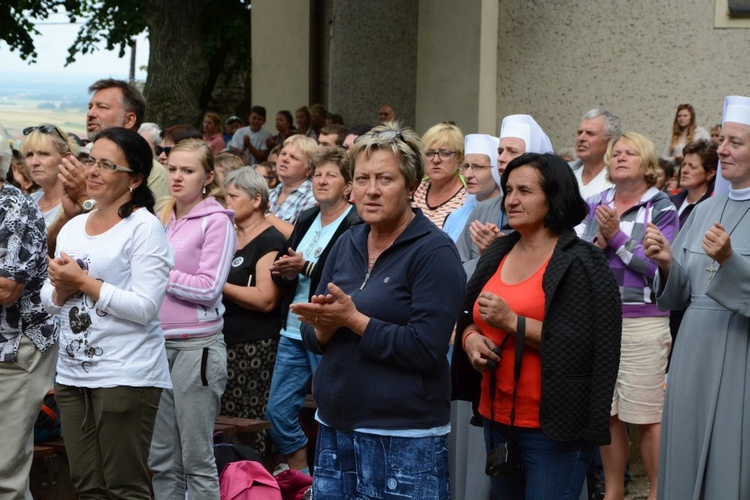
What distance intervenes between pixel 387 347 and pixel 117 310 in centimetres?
140

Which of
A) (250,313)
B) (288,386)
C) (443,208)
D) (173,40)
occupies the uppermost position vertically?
(173,40)

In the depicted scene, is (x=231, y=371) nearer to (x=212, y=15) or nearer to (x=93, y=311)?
(x=93, y=311)

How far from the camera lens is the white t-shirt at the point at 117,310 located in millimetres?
4848

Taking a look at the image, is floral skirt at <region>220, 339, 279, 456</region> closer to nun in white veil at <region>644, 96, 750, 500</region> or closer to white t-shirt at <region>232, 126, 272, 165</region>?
nun in white veil at <region>644, 96, 750, 500</region>

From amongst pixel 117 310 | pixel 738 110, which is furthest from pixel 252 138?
pixel 738 110

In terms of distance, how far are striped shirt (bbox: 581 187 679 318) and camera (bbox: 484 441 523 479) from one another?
88.2 inches

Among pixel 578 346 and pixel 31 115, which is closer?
pixel 578 346

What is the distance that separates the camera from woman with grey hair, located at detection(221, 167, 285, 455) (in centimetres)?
699

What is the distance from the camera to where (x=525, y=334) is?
4.35 metres

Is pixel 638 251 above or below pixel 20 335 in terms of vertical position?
above

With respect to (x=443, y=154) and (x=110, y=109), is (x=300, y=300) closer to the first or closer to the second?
(x=443, y=154)

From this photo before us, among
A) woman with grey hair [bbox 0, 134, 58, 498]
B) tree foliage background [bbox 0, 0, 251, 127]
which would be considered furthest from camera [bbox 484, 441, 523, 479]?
tree foliage background [bbox 0, 0, 251, 127]

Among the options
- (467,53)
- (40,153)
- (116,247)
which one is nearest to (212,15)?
(467,53)

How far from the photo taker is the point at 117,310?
15.7 feet
